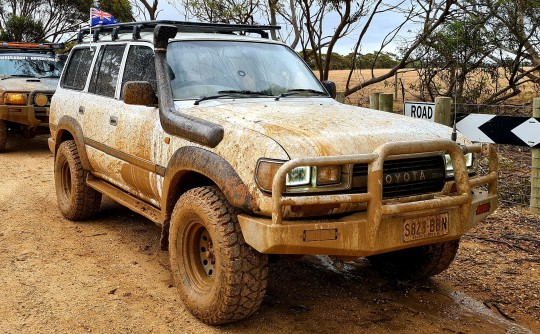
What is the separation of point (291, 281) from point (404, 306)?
901 millimetres

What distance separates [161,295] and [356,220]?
5.65 feet

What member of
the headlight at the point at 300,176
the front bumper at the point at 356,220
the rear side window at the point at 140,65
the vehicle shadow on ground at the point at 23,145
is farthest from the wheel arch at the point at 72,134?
the vehicle shadow on ground at the point at 23,145

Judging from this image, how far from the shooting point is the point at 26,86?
10641 mm

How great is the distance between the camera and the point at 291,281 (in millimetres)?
4750

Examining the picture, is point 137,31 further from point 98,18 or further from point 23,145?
point 23,145

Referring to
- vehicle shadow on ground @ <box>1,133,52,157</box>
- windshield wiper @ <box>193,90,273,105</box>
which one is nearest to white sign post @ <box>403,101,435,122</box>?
windshield wiper @ <box>193,90,273,105</box>

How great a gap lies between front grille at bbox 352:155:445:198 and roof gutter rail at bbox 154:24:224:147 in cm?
91

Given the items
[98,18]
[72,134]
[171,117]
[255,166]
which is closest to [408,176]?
[255,166]

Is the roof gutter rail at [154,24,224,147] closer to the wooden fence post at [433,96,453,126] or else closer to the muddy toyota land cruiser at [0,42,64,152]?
the wooden fence post at [433,96,453,126]

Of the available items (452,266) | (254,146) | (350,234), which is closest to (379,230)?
(350,234)

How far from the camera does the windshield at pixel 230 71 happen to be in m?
4.61

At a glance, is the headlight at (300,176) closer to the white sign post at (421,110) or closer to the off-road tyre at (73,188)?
the off-road tyre at (73,188)

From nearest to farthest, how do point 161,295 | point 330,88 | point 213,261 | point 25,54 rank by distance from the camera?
1. point 213,261
2. point 161,295
3. point 330,88
4. point 25,54

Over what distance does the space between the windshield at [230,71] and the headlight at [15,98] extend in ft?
21.3
